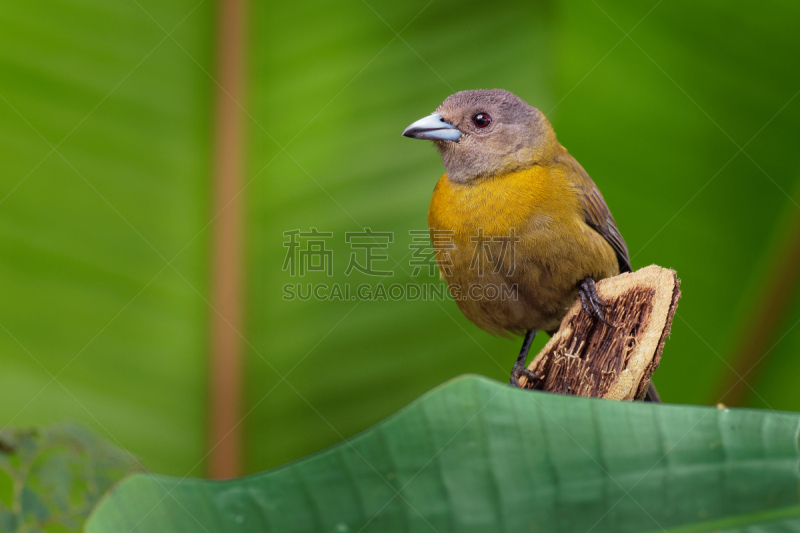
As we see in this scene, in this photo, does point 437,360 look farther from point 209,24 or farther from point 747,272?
point 209,24

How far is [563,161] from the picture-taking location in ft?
9.53

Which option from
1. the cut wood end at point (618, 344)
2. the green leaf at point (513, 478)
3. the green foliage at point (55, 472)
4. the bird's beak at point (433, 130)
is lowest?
the green foliage at point (55, 472)

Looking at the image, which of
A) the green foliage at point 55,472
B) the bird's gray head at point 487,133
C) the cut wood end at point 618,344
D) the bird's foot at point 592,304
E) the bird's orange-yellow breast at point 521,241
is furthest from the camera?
the bird's gray head at point 487,133

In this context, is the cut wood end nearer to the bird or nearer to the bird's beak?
the bird

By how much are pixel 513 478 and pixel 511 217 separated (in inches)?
69.0

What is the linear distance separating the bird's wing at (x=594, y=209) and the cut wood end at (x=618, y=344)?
0.69 m

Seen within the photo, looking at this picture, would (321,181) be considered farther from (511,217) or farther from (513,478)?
(513,478)

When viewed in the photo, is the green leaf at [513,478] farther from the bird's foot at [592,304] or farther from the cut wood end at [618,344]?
the bird's foot at [592,304]

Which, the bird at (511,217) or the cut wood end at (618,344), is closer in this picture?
the cut wood end at (618,344)

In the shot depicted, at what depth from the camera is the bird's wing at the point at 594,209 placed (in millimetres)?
2791

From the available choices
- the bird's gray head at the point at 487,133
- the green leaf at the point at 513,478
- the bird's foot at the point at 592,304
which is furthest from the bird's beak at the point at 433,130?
the green leaf at the point at 513,478

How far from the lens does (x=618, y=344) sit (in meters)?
1.94

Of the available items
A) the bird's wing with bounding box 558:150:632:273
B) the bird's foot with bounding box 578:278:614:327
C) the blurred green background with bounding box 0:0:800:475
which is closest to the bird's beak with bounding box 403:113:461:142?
the blurred green background with bounding box 0:0:800:475

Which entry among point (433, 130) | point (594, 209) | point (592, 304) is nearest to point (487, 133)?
point (433, 130)
